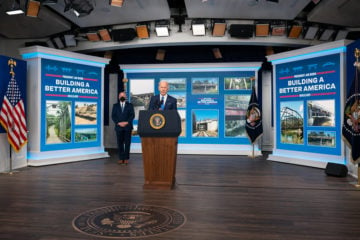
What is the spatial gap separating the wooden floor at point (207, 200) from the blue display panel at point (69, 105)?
3.11 ft

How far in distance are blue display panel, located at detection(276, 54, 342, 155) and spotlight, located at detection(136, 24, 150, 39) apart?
367 centimetres

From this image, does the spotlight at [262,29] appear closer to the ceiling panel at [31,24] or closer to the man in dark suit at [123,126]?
the man in dark suit at [123,126]

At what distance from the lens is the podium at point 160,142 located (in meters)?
4.17

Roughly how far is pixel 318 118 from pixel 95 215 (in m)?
5.17

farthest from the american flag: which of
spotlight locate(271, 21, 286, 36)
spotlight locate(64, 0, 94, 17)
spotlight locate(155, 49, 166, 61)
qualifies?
spotlight locate(271, 21, 286, 36)

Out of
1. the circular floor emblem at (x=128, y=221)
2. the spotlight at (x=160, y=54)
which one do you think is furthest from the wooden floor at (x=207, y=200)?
the spotlight at (x=160, y=54)

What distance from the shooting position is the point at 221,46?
9523 millimetres

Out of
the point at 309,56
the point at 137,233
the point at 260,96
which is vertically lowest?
the point at 137,233

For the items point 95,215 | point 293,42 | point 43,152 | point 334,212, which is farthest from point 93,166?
point 293,42

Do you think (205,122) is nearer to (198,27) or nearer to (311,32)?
(198,27)

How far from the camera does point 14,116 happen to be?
593 centimetres

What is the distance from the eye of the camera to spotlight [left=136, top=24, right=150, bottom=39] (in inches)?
331

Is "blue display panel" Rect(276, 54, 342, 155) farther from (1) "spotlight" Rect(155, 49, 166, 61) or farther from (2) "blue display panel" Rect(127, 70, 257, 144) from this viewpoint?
(1) "spotlight" Rect(155, 49, 166, 61)

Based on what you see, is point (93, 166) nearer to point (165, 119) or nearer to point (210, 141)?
point (165, 119)
